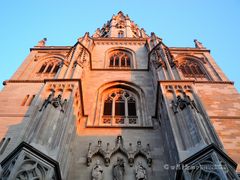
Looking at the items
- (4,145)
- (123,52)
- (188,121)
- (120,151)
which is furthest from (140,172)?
(123,52)

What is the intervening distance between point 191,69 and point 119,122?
753 centimetres

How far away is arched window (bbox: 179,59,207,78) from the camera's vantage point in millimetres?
16686

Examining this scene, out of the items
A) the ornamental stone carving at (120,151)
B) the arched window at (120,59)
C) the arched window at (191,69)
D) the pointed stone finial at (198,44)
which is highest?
the pointed stone finial at (198,44)

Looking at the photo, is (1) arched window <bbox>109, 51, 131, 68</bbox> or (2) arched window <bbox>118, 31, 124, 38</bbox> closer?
(1) arched window <bbox>109, 51, 131, 68</bbox>

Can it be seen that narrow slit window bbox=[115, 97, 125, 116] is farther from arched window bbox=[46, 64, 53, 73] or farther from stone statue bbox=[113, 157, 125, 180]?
arched window bbox=[46, 64, 53, 73]

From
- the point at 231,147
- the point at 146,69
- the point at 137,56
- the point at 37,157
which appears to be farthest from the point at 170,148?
the point at 137,56

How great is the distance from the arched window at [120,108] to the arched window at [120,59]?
3.78m

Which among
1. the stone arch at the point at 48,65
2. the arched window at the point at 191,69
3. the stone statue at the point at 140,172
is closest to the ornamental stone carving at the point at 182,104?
the stone statue at the point at 140,172

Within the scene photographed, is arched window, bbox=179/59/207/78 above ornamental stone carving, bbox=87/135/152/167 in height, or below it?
above

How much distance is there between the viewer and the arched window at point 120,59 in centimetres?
1844

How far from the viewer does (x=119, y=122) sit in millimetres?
12258

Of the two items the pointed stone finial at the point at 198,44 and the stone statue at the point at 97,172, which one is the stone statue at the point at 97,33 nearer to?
the pointed stone finial at the point at 198,44

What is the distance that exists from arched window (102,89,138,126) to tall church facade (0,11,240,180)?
0.15 ft

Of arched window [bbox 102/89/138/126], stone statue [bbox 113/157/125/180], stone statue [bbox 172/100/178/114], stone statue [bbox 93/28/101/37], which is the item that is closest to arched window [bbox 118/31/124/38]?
stone statue [bbox 93/28/101/37]
